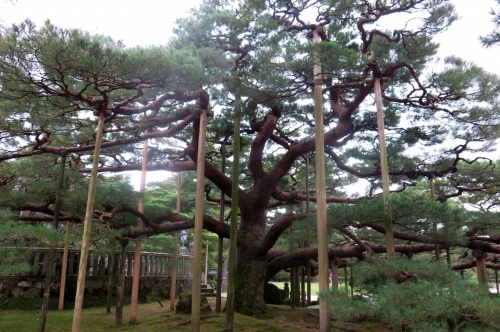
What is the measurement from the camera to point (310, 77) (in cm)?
543

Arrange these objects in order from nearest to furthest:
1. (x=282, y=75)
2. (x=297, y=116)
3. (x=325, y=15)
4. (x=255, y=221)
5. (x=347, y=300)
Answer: (x=347, y=300) → (x=282, y=75) → (x=325, y=15) → (x=297, y=116) → (x=255, y=221)

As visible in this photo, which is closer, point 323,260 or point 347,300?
point 347,300

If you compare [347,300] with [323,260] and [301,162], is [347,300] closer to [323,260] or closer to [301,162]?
[323,260]

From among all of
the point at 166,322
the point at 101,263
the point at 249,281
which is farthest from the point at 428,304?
the point at 101,263

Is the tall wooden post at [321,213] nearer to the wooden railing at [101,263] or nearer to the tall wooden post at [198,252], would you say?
the tall wooden post at [198,252]

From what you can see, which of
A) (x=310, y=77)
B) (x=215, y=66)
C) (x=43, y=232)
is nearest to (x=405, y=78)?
(x=310, y=77)

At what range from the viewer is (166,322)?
24.1 ft

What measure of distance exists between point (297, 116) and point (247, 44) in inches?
77.5

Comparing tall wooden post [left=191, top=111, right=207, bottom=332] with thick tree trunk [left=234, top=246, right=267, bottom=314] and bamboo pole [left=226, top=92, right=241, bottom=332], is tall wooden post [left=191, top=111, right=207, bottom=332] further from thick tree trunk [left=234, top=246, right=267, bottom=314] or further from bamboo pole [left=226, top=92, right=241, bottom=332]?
thick tree trunk [left=234, top=246, right=267, bottom=314]

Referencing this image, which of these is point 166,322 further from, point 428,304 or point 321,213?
point 428,304

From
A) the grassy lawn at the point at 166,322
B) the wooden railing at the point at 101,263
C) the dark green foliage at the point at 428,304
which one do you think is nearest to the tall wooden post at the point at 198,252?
the grassy lawn at the point at 166,322

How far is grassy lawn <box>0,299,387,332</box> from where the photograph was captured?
6715 millimetres

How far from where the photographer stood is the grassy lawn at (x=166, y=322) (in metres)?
6.71

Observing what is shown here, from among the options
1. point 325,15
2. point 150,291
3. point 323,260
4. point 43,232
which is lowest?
point 150,291
